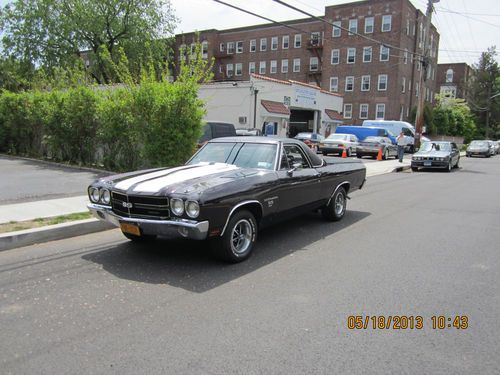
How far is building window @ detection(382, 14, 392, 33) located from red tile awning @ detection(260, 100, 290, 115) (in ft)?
A: 66.3

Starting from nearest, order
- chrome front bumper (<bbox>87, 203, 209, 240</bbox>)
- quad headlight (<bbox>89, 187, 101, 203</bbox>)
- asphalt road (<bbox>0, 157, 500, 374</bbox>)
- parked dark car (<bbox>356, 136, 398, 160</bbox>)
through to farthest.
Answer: asphalt road (<bbox>0, 157, 500, 374</bbox>) < chrome front bumper (<bbox>87, 203, 209, 240</bbox>) < quad headlight (<bbox>89, 187, 101, 203</bbox>) < parked dark car (<bbox>356, 136, 398, 160</bbox>)

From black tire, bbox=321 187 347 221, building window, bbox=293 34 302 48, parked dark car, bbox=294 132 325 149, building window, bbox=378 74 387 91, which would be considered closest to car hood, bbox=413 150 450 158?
parked dark car, bbox=294 132 325 149

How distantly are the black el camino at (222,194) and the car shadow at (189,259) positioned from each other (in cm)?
23

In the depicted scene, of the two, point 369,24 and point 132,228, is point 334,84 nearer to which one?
point 369,24

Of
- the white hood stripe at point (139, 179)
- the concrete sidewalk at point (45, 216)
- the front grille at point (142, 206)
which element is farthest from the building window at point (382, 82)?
the front grille at point (142, 206)

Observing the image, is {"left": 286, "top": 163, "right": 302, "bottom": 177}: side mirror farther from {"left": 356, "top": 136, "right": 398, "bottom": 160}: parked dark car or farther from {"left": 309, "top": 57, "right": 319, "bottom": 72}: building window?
{"left": 309, "top": 57, "right": 319, "bottom": 72}: building window

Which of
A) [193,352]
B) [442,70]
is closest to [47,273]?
[193,352]

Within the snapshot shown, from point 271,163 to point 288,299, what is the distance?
2.46 meters

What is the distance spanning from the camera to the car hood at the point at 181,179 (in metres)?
4.89

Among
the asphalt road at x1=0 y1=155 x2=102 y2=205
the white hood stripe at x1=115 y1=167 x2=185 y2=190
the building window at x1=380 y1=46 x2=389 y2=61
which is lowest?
the asphalt road at x1=0 y1=155 x2=102 y2=205

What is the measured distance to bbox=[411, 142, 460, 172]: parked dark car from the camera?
19.7 meters

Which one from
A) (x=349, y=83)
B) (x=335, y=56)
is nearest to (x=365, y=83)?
(x=349, y=83)

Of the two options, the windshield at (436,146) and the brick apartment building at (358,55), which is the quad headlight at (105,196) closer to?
the windshield at (436,146)

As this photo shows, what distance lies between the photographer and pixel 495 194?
12414 millimetres
